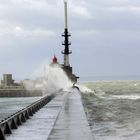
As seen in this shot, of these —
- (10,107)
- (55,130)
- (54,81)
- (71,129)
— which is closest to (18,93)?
(54,81)

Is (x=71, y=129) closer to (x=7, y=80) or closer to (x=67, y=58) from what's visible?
(x=67, y=58)

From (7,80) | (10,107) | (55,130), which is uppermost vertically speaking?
(7,80)

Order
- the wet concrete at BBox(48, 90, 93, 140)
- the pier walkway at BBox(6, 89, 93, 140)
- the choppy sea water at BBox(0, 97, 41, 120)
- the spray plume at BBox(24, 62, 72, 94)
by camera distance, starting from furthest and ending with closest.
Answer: the spray plume at BBox(24, 62, 72, 94)
the choppy sea water at BBox(0, 97, 41, 120)
the pier walkway at BBox(6, 89, 93, 140)
the wet concrete at BBox(48, 90, 93, 140)

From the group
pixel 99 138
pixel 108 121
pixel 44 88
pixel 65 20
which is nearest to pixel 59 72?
pixel 44 88

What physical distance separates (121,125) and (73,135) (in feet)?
28.9

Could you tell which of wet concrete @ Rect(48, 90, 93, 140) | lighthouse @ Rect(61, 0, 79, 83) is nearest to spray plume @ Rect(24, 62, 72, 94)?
lighthouse @ Rect(61, 0, 79, 83)

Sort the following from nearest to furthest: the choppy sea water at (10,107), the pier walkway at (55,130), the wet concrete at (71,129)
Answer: the wet concrete at (71,129) → the pier walkway at (55,130) → the choppy sea water at (10,107)

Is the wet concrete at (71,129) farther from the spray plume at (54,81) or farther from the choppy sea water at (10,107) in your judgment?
the spray plume at (54,81)

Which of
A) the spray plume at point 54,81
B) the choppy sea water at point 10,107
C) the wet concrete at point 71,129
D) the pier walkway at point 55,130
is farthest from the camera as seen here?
the spray plume at point 54,81

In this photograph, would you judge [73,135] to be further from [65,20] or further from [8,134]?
[65,20]

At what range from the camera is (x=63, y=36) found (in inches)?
3593

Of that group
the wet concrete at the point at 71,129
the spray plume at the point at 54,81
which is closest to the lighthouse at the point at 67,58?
the spray plume at the point at 54,81

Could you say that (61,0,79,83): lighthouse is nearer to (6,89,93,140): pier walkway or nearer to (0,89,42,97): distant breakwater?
(0,89,42,97): distant breakwater

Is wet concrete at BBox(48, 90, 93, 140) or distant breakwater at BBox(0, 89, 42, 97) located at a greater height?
distant breakwater at BBox(0, 89, 42, 97)
